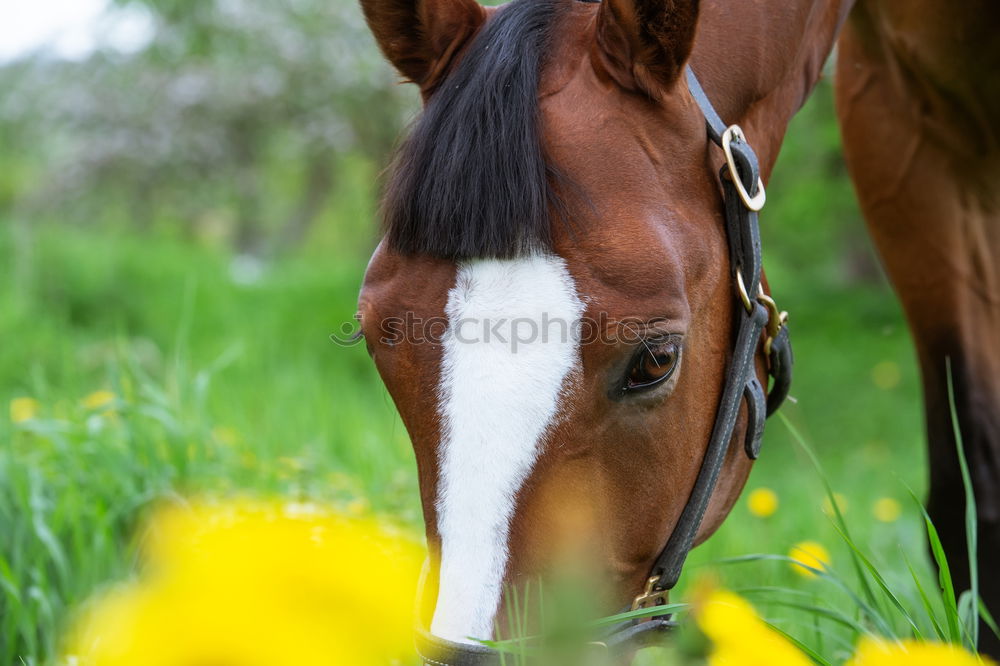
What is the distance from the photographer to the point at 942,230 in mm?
2496

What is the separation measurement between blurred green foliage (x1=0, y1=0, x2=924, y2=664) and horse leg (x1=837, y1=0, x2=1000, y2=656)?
67 cm

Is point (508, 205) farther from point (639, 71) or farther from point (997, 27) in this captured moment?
point (997, 27)

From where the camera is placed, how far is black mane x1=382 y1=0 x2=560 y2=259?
140 cm

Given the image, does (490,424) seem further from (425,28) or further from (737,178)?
(425,28)

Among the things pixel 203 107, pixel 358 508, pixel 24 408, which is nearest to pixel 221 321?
pixel 24 408

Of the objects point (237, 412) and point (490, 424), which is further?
point (237, 412)

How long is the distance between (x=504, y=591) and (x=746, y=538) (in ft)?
6.84

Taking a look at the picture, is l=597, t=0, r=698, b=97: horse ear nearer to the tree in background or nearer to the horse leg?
the horse leg

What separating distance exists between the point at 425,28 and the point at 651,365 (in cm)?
82

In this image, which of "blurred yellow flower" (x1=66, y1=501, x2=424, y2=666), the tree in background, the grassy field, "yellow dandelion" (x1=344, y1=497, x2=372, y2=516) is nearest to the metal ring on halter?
the grassy field

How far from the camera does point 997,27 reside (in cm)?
219

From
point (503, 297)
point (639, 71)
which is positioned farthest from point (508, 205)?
point (639, 71)

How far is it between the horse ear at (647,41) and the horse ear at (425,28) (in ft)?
1.01

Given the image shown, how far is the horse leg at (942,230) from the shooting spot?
94.1 inches
